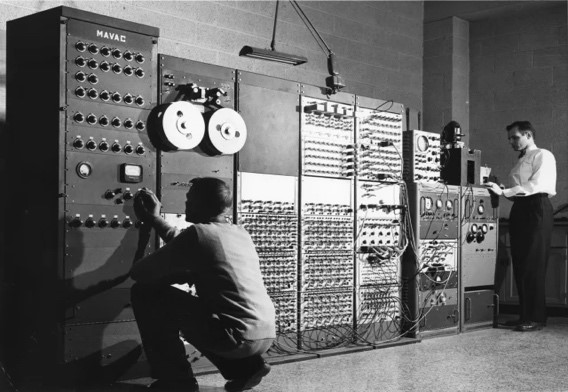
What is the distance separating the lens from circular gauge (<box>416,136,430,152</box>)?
576 cm

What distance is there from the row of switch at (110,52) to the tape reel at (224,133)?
57 cm

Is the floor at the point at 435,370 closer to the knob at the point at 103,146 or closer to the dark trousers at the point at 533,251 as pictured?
the dark trousers at the point at 533,251

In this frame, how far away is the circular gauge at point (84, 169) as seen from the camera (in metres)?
3.76

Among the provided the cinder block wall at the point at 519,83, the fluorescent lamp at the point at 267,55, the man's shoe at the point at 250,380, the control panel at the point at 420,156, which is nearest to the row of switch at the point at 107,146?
the fluorescent lamp at the point at 267,55

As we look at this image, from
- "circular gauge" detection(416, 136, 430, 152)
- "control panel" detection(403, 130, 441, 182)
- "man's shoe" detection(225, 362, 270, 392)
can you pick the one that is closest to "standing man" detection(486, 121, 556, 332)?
"control panel" detection(403, 130, 441, 182)

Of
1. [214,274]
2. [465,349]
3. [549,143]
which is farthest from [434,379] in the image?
[549,143]

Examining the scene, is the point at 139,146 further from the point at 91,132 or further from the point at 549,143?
the point at 549,143

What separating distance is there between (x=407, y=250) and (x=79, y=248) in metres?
2.85

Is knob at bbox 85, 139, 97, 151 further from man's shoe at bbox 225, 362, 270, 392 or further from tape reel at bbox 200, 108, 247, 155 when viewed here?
man's shoe at bbox 225, 362, 270, 392

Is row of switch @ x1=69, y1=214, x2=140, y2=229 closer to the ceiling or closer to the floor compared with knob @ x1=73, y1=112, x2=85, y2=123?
closer to the floor

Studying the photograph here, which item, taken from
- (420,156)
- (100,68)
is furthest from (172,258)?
(420,156)

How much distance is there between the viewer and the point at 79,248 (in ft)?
12.3

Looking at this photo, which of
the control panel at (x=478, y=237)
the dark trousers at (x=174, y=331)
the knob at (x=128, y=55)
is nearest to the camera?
the dark trousers at (x=174, y=331)

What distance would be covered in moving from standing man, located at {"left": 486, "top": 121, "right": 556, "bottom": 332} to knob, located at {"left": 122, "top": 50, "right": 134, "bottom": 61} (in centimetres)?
358
